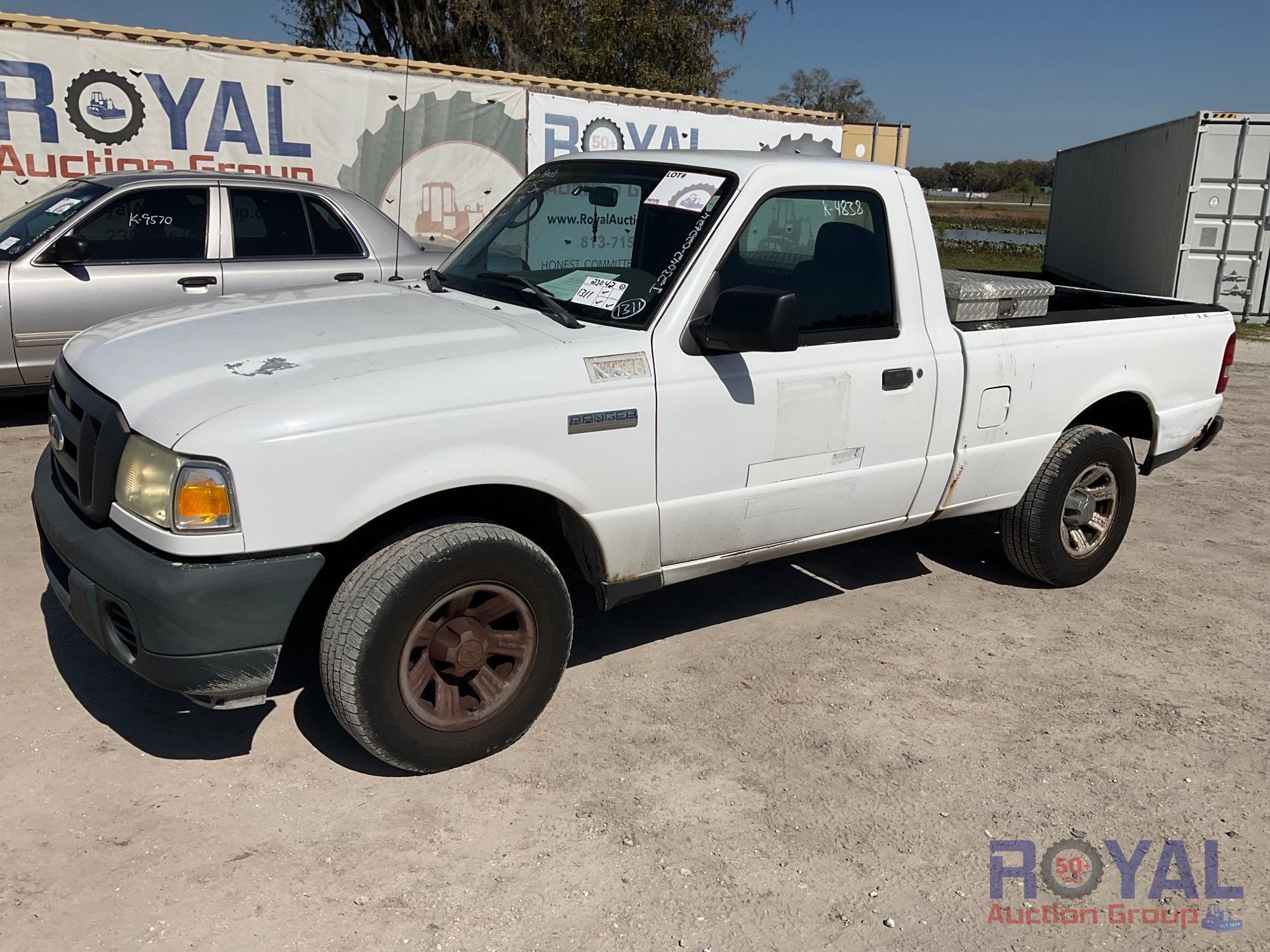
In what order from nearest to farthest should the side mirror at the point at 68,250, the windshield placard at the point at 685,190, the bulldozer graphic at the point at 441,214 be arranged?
the windshield placard at the point at 685,190
the side mirror at the point at 68,250
the bulldozer graphic at the point at 441,214

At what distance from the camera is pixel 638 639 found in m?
4.43

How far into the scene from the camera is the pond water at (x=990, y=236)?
39781 millimetres

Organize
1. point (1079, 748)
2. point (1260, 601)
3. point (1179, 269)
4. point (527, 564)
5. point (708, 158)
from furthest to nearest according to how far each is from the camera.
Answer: point (1179, 269) < point (1260, 601) < point (708, 158) < point (1079, 748) < point (527, 564)

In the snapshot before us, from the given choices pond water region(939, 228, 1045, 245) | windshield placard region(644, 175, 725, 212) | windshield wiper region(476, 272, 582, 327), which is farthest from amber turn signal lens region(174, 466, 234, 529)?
pond water region(939, 228, 1045, 245)

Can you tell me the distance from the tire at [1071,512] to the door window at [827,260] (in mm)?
1331

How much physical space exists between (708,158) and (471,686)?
211cm

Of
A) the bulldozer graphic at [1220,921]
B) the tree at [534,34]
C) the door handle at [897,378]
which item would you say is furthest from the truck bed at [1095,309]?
the tree at [534,34]

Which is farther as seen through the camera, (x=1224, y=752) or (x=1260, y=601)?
(x=1260, y=601)

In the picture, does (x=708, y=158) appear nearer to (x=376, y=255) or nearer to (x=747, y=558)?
(x=747, y=558)

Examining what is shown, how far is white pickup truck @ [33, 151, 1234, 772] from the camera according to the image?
288 cm

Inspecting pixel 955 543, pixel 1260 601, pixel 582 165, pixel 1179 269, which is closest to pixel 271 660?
pixel 582 165

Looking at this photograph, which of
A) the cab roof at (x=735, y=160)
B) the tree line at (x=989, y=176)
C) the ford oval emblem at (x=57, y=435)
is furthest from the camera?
the tree line at (x=989, y=176)

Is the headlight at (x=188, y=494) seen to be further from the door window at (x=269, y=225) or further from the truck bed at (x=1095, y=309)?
the door window at (x=269, y=225)

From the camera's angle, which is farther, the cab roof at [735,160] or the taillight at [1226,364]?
the taillight at [1226,364]
